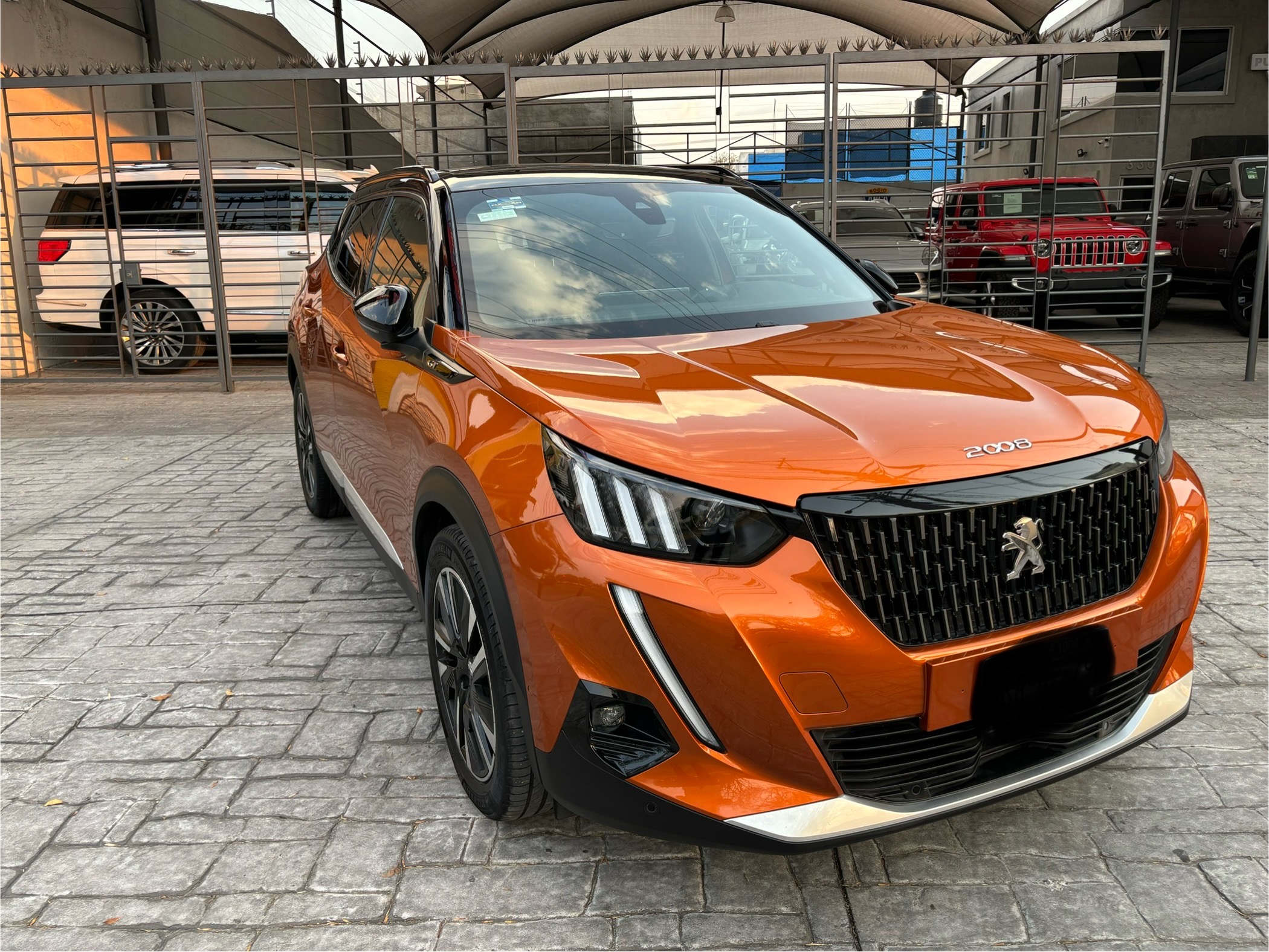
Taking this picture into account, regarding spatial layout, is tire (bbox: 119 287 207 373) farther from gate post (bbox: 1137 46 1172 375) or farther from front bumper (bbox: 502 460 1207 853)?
front bumper (bbox: 502 460 1207 853)

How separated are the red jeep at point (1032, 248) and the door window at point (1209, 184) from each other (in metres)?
1.43

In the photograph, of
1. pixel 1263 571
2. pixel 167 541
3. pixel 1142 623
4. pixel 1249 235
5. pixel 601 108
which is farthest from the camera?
pixel 601 108

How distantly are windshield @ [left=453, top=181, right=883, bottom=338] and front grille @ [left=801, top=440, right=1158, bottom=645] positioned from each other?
3.86 feet

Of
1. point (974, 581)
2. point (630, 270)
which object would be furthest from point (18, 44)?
point (974, 581)

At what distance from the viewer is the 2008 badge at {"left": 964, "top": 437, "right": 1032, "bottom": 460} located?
2.16 metres

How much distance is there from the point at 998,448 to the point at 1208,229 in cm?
1338

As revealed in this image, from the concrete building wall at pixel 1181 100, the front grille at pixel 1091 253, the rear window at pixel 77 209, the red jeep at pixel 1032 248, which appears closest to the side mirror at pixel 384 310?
the red jeep at pixel 1032 248

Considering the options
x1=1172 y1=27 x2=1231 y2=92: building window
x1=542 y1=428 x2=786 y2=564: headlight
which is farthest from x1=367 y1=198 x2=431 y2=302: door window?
x1=1172 y1=27 x2=1231 y2=92: building window

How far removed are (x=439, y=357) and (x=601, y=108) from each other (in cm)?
1652

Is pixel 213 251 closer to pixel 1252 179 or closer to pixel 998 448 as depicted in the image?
pixel 998 448

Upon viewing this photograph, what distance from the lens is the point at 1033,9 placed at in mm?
15086

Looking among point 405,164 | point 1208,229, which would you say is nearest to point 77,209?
point 405,164

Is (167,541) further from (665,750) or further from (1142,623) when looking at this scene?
(1142,623)

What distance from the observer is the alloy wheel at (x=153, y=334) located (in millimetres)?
10781
